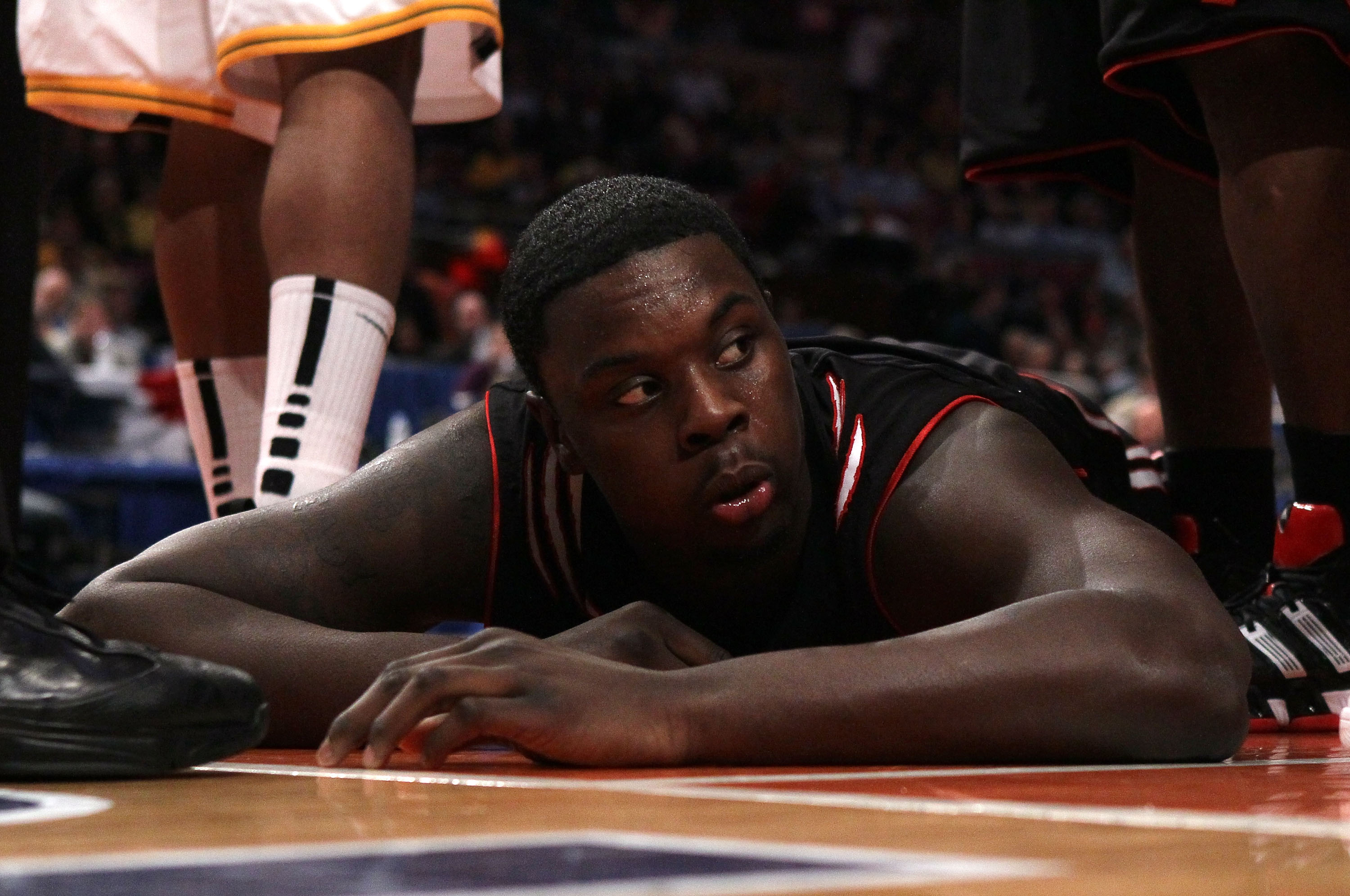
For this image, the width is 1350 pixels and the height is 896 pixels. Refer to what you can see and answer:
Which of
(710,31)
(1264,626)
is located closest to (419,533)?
(1264,626)

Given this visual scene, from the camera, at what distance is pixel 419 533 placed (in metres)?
1.81

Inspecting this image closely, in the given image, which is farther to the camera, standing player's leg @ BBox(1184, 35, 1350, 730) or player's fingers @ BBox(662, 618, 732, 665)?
standing player's leg @ BBox(1184, 35, 1350, 730)

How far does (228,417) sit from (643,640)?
101cm

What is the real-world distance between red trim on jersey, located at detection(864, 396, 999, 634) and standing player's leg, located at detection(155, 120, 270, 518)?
38.2 inches

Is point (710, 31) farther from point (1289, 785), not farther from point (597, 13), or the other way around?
point (1289, 785)

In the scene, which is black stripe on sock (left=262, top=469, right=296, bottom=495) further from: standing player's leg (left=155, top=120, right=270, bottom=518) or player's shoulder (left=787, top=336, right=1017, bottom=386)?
player's shoulder (left=787, top=336, right=1017, bottom=386)

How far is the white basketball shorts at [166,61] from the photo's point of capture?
6.91 feet

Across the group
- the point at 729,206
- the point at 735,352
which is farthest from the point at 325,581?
the point at 729,206

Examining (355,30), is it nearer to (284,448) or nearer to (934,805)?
(284,448)

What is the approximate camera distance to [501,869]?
30.0 inches

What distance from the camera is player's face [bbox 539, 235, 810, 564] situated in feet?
5.27

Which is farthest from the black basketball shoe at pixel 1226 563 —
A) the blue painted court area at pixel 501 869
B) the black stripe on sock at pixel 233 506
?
the blue painted court area at pixel 501 869

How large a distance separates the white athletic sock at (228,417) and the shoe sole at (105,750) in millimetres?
1121

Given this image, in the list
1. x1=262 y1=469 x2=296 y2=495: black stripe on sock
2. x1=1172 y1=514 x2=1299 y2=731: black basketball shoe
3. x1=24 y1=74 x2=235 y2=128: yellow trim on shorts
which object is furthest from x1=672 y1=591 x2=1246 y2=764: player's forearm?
x1=24 y1=74 x2=235 y2=128: yellow trim on shorts
